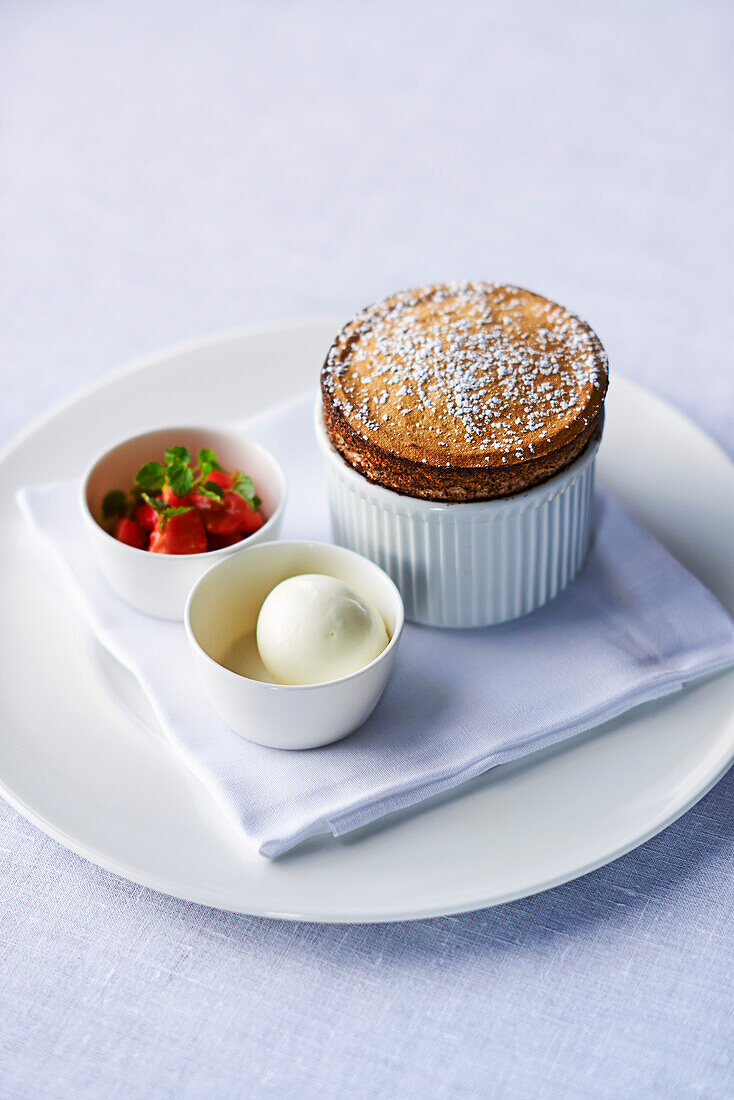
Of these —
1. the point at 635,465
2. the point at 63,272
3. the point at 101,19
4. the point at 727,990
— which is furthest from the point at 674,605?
the point at 101,19

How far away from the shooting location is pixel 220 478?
141 centimetres

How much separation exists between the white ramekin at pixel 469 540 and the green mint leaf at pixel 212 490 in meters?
0.13

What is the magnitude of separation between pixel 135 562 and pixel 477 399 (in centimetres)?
44

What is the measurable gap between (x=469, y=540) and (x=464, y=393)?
17 centimetres

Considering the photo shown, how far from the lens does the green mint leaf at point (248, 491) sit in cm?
140

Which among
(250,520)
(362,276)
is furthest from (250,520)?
(362,276)

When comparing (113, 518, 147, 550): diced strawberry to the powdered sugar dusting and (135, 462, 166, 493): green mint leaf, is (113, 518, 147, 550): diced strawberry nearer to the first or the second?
(135, 462, 166, 493): green mint leaf

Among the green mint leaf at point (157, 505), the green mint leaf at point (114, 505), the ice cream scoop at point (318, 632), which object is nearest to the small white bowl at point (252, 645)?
the ice cream scoop at point (318, 632)

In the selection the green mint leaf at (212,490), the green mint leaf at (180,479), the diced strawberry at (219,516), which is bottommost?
the diced strawberry at (219,516)

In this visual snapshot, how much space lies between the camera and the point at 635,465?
1587 mm

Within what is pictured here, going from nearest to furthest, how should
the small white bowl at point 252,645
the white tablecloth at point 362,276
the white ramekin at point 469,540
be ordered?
the white tablecloth at point 362,276, the small white bowl at point 252,645, the white ramekin at point 469,540

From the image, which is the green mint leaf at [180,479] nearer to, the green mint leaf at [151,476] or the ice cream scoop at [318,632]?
the green mint leaf at [151,476]

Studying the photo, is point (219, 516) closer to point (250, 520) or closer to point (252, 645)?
point (250, 520)

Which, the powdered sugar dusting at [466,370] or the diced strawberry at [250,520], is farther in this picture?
Answer: the diced strawberry at [250,520]
